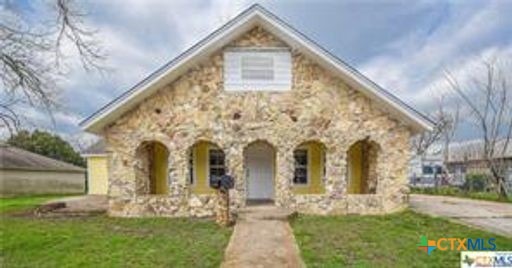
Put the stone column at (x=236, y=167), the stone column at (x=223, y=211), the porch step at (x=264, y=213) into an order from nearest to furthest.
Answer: the stone column at (x=223, y=211)
the porch step at (x=264, y=213)
the stone column at (x=236, y=167)

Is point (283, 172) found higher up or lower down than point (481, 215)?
higher up

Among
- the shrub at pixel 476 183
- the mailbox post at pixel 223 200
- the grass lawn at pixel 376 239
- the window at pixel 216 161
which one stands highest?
the window at pixel 216 161

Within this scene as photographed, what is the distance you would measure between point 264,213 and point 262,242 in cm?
303

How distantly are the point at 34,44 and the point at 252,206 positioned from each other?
7.43m

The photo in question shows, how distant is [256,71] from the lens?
12.5 m

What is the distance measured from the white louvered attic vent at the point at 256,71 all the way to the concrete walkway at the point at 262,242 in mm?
3838

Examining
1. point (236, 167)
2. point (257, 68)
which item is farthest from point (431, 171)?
point (236, 167)

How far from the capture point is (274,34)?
12406 mm

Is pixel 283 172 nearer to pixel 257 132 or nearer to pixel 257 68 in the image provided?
pixel 257 132

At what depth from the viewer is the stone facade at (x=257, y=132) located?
12.3m

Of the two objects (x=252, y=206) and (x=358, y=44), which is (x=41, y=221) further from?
(x=358, y=44)

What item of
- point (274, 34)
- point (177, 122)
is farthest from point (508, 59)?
point (177, 122)

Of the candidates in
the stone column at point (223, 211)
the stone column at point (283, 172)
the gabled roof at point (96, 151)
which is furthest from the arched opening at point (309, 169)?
the gabled roof at point (96, 151)

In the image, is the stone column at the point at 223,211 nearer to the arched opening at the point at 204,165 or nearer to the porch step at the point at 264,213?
the porch step at the point at 264,213
